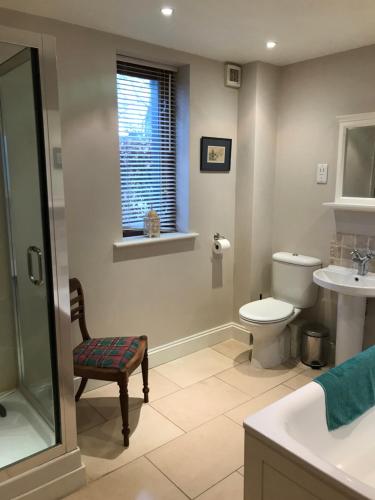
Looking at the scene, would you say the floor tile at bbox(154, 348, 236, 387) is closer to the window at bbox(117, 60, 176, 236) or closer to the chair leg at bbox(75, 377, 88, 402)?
the chair leg at bbox(75, 377, 88, 402)

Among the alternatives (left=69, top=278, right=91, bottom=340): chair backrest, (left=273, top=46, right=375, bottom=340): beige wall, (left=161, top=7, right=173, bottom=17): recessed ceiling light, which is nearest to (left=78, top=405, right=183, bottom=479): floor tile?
(left=69, top=278, right=91, bottom=340): chair backrest

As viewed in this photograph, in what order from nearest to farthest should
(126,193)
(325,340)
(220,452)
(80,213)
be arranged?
(220,452) → (80,213) → (126,193) → (325,340)

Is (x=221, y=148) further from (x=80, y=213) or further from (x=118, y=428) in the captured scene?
(x=118, y=428)

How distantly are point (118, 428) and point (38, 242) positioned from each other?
48.1 inches

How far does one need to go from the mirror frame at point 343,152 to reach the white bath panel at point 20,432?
93.7 inches

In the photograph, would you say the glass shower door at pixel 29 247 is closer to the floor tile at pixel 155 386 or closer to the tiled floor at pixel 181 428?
the tiled floor at pixel 181 428

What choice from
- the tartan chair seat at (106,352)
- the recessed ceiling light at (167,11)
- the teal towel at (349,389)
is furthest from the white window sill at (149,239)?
the teal towel at (349,389)

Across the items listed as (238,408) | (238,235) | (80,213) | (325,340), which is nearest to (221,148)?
(238,235)

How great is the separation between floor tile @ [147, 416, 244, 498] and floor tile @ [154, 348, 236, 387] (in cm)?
56

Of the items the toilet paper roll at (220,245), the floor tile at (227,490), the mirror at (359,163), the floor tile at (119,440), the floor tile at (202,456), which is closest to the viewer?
the floor tile at (227,490)

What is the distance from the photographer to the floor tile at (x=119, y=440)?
2174 millimetres

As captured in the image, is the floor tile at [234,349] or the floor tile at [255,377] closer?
the floor tile at [255,377]

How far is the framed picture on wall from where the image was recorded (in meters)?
3.22

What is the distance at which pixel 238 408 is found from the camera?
267 cm
